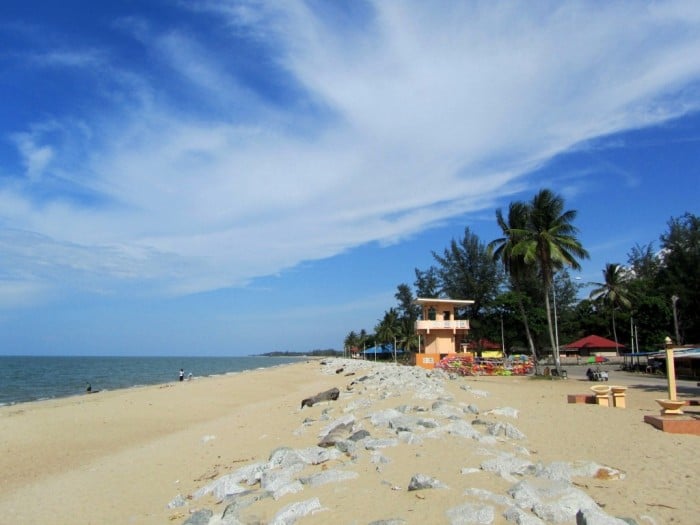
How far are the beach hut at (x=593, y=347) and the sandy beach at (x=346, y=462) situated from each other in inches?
1642

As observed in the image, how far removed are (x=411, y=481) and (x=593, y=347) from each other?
197 feet

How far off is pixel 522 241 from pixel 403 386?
18.6 metres

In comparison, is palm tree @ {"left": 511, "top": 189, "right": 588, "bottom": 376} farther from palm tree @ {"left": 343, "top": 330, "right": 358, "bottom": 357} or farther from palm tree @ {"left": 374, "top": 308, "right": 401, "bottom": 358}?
palm tree @ {"left": 343, "top": 330, "right": 358, "bottom": 357}

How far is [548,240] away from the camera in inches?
1230

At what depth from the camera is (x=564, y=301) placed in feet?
204

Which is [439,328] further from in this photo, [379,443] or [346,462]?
[346,462]

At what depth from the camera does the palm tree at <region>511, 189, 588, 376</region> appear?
1237 inches

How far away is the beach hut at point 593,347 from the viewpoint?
187 ft

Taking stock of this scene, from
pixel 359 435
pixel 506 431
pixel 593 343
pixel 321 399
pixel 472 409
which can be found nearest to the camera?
pixel 359 435

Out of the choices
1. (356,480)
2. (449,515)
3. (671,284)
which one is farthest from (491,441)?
(671,284)

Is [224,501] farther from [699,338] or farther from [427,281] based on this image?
[427,281]

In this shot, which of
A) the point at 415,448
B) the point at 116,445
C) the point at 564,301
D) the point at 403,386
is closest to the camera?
the point at 415,448

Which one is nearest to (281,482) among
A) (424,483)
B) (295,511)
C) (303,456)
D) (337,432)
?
(303,456)

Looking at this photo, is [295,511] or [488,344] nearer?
[295,511]
